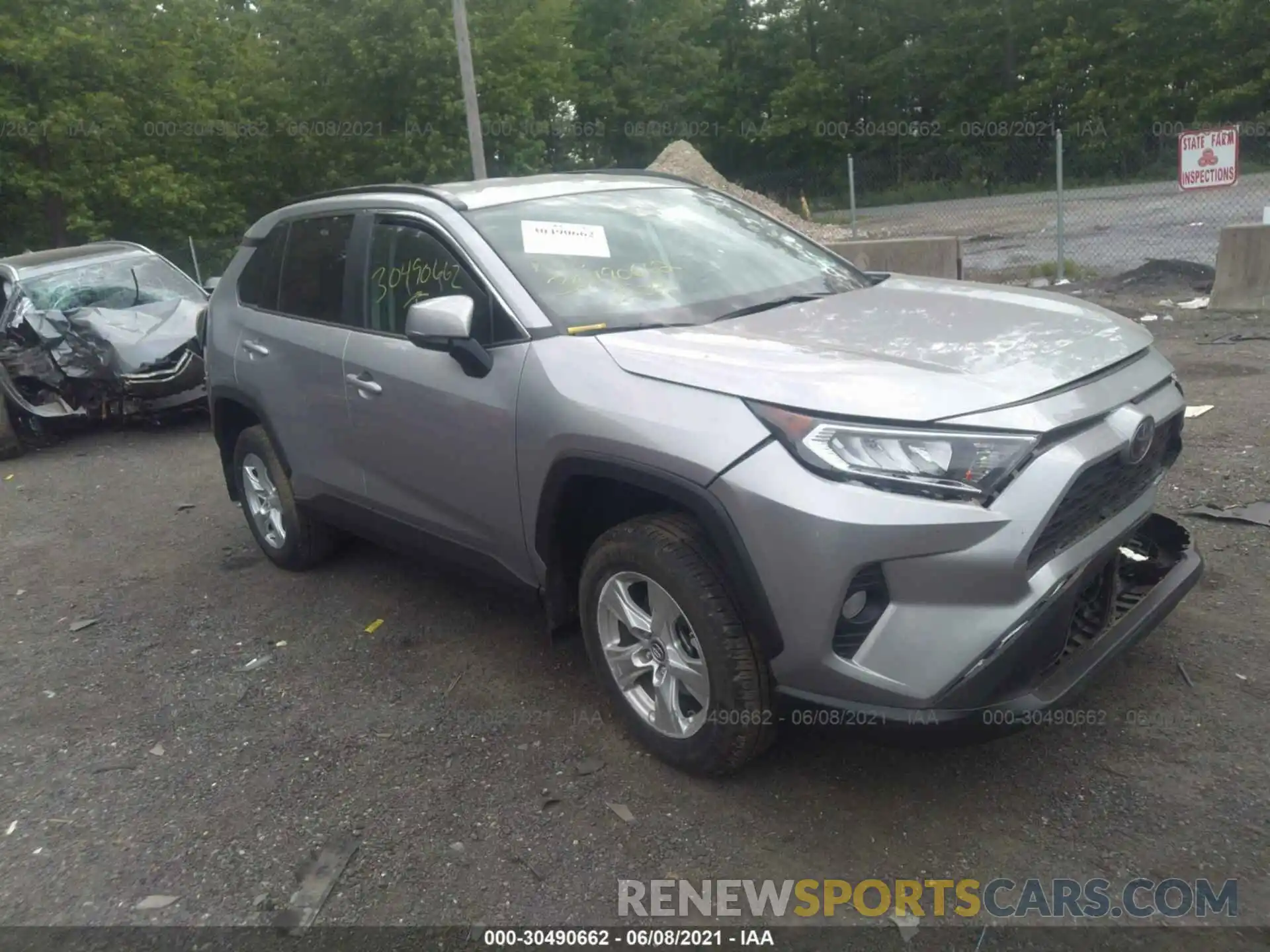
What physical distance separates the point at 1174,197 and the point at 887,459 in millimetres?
21921

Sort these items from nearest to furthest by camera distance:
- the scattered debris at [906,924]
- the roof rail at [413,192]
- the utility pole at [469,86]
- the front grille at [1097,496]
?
the scattered debris at [906,924]
the front grille at [1097,496]
the roof rail at [413,192]
the utility pole at [469,86]

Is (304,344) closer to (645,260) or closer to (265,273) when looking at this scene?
(265,273)

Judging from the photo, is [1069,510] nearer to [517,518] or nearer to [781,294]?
[781,294]

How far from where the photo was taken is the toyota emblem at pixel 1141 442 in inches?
119

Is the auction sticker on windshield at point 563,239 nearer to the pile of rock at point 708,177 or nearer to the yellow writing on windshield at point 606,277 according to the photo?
the yellow writing on windshield at point 606,277

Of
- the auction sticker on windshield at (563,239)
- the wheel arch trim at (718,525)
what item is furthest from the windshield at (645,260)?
the wheel arch trim at (718,525)

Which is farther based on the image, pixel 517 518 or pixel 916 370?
pixel 517 518

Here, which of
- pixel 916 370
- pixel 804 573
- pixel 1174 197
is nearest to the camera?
pixel 804 573

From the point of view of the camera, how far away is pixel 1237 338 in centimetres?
853

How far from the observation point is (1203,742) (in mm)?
3314

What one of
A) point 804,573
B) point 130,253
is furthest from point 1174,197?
point 804,573

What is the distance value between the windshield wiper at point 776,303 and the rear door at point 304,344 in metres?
1.64

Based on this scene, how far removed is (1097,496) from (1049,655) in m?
0.48

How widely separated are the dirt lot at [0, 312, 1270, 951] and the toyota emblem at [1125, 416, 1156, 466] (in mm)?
932
